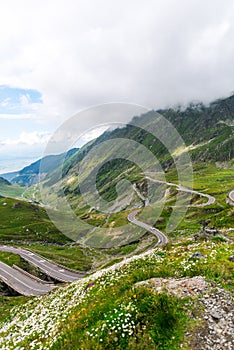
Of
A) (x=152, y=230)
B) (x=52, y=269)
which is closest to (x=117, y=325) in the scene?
(x=52, y=269)

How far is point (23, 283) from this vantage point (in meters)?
97.4

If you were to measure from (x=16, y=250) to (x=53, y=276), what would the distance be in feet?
226

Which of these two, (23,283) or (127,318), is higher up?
(127,318)

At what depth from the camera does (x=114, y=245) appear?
16025 cm

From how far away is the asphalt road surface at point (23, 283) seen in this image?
8869cm

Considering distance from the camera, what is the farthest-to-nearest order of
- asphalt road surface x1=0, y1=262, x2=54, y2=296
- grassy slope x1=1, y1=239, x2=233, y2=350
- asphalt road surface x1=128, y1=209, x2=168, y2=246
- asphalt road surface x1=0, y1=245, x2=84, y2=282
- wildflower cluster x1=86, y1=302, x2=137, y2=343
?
asphalt road surface x1=128, y1=209, x2=168, y2=246, asphalt road surface x1=0, y1=245, x2=84, y2=282, asphalt road surface x1=0, y1=262, x2=54, y2=296, wildflower cluster x1=86, y1=302, x2=137, y2=343, grassy slope x1=1, y1=239, x2=233, y2=350

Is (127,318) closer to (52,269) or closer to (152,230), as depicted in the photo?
(52,269)

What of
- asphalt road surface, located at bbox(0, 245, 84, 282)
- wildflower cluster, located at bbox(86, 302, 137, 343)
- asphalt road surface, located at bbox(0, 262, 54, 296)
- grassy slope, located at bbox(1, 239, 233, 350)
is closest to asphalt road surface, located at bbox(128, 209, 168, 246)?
asphalt road surface, located at bbox(0, 245, 84, 282)

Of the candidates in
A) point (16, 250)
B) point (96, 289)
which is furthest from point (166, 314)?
point (16, 250)

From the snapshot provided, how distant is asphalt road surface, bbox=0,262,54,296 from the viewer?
88688 mm

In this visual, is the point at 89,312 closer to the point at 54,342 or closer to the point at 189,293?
the point at 54,342

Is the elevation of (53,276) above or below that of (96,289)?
below

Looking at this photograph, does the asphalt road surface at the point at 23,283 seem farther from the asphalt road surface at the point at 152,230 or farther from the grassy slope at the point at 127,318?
the grassy slope at the point at 127,318

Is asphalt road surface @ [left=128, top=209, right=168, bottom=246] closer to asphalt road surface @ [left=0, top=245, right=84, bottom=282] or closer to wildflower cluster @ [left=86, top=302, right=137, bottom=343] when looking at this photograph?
asphalt road surface @ [left=0, top=245, right=84, bottom=282]
